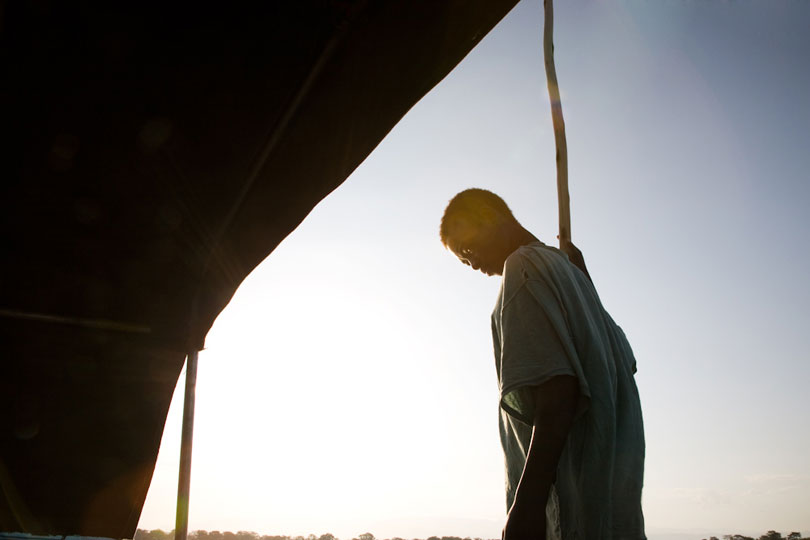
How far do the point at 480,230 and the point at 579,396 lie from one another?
585 millimetres

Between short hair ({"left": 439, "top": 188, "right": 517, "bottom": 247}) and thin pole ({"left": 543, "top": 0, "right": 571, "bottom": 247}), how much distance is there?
2.63 feet

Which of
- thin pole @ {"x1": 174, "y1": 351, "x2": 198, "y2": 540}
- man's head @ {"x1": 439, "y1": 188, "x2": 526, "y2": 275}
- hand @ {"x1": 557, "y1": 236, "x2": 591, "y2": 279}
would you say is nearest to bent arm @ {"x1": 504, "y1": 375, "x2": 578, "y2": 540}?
man's head @ {"x1": 439, "y1": 188, "x2": 526, "y2": 275}

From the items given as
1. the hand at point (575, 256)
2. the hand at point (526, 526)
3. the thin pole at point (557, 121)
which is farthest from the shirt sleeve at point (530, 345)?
the thin pole at point (557, 121)

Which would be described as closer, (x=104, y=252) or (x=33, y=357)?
(x=104, y=252)

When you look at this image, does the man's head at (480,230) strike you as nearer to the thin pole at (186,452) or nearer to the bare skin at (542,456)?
the bare skin at (542,456)

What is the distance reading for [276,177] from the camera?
1.50 meters

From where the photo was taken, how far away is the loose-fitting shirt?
1.12 m

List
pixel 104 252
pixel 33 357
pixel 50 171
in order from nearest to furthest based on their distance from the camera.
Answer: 1. pixel 50 171
2. pixel 104 252
3. pixel 33 357

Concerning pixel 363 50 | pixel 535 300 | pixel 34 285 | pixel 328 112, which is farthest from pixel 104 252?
pixel 535 300

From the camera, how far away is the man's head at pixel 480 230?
1.58 m

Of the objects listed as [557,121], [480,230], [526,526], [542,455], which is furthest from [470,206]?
[557,121]

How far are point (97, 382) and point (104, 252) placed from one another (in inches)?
26.7

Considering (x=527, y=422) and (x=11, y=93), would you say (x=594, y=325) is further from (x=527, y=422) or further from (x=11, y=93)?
(x=11, y=93)

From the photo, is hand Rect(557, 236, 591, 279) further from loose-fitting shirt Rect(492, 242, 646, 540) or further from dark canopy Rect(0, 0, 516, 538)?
dark canopy Rect(0, 0, 516, 538)
